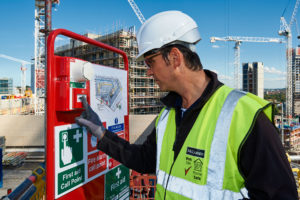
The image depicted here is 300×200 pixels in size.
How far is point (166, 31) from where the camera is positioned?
1329 millimetres

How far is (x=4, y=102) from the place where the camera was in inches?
960

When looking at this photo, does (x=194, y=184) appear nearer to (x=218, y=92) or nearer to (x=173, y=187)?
(x=173, y=187)

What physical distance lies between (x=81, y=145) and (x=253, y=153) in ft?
4.01

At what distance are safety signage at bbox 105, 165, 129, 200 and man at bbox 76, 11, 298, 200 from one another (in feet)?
1.88

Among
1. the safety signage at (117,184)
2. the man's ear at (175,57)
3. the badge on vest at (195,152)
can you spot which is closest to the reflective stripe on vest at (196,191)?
the badge on vest at (195,152)

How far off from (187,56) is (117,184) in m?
1.54

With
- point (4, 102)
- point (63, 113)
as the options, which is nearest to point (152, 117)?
point (63, 113)

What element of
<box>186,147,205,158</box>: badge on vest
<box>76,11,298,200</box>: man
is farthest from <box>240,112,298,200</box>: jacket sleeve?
<box>186,147,205,158</box>: badge on vest

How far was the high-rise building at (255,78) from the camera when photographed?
226ft

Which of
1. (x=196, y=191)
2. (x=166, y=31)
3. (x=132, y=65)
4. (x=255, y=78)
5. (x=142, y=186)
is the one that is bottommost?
(x=142, y=186)

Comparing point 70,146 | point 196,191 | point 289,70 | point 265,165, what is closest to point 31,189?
point 70,146

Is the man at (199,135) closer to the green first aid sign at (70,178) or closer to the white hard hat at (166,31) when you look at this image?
the white hard hat at (166,31)

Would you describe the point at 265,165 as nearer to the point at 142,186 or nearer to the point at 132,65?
the point at 142,186

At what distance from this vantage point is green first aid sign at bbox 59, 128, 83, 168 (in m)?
1.50
